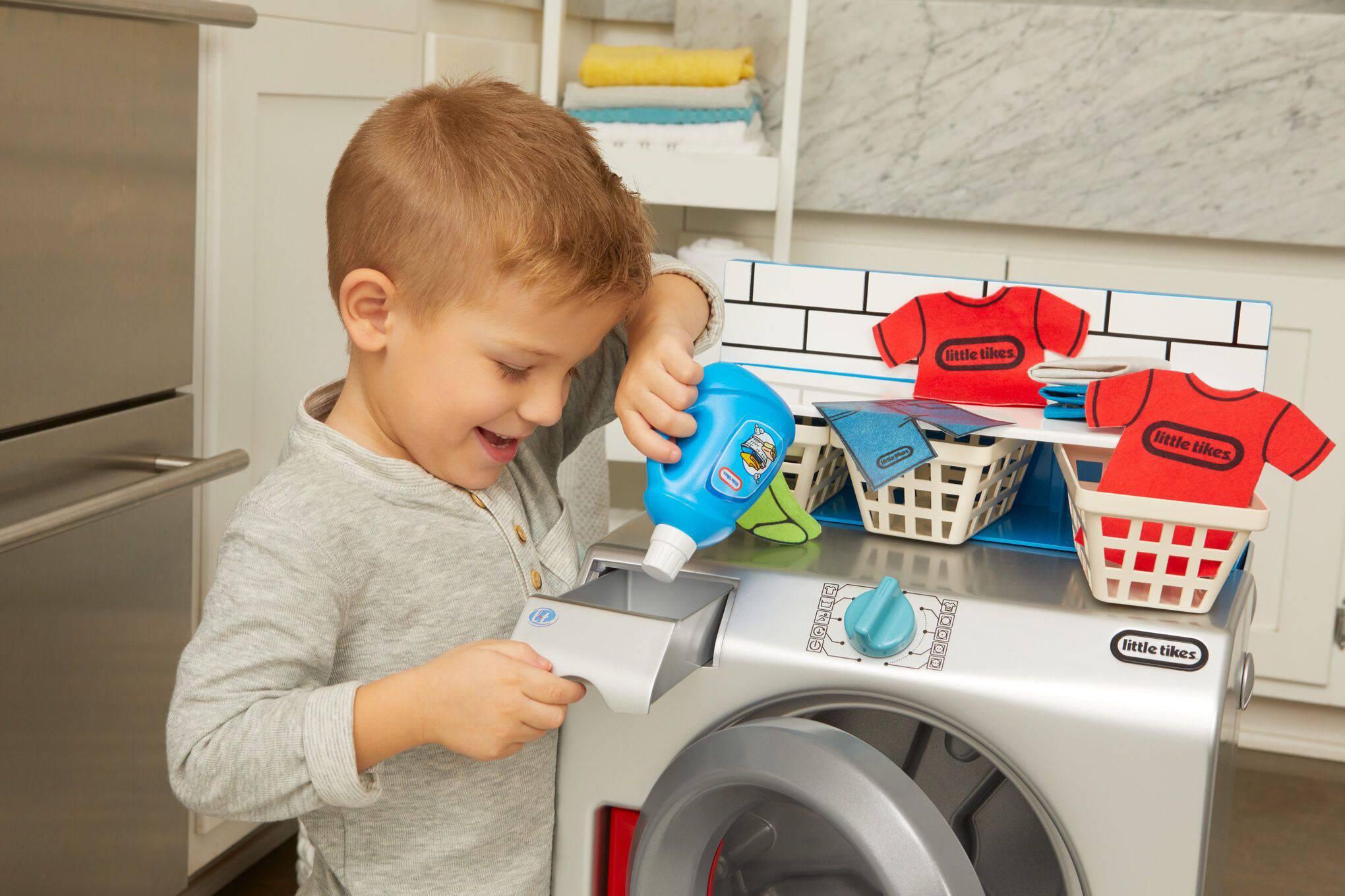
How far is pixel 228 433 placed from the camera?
1428 mm

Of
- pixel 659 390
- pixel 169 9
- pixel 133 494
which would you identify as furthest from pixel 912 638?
pixel 169 9

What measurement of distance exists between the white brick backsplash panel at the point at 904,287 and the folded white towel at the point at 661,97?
894 millimetres

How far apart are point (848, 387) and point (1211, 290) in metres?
1.36

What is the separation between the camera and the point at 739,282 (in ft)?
3.54

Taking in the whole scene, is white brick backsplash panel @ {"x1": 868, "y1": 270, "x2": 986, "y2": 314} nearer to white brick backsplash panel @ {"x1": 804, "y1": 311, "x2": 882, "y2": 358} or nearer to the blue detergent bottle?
white brick backsplash panel @ {"x1": 804, "y1": 311, "x2": 882, "y2": 358}

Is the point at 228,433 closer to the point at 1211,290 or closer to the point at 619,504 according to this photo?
the point at 619,504

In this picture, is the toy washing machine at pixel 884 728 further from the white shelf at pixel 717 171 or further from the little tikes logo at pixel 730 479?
the white shelf at pixel 717 171

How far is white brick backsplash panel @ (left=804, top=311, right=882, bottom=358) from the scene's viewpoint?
105 cm

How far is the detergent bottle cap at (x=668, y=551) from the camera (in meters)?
0.77

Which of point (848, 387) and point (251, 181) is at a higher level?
point (251, 181)

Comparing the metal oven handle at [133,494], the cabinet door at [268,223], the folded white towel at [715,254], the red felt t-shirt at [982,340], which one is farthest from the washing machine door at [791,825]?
the folded white towel at [715,254]

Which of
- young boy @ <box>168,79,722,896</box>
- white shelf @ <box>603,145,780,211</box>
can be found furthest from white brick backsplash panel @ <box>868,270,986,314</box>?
white shelf @ <box>603,145,780,211</box>

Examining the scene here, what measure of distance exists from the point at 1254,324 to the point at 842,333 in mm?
336

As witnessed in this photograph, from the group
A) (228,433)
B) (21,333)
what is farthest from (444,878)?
(228,433)
